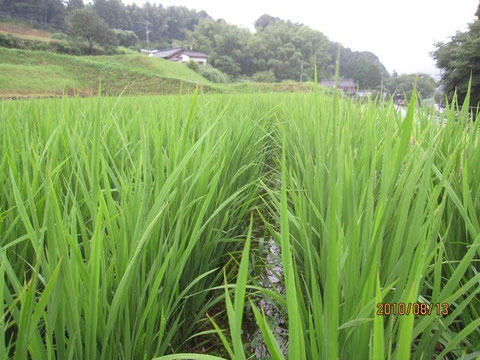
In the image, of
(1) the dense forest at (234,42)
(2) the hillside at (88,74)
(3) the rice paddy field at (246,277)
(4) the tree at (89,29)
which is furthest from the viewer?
(1) the dense forest at (234,42)

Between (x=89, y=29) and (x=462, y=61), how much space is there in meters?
25.2

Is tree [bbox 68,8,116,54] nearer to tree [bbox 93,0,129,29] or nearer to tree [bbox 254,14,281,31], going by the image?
tree [bbox 93,0,129,29]

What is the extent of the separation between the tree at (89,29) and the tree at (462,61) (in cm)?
2375

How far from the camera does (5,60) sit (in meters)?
16.7

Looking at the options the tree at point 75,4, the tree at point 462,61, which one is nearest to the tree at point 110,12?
the tree at point 75,4

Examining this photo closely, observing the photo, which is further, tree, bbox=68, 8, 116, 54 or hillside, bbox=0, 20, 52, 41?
hillside, bbox=0, 20, 52, 41

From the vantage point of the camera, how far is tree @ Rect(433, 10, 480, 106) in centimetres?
979

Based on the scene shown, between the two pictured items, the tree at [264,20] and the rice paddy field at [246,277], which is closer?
the rice paddy field at [246,277]

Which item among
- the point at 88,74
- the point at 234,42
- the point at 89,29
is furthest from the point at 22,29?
the point at 234,42

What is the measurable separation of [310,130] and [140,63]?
21379 millimetres

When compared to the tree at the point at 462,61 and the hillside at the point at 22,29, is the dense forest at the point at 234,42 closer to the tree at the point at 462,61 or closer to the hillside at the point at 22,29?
the hillside at the point at 22,29

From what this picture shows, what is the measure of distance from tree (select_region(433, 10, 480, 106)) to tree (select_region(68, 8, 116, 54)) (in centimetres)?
2375

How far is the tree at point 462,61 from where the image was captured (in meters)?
9.79
